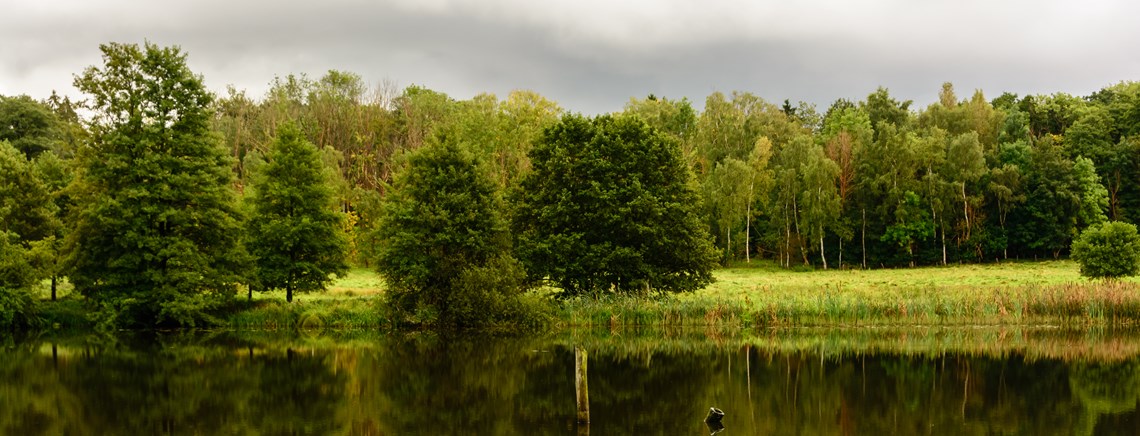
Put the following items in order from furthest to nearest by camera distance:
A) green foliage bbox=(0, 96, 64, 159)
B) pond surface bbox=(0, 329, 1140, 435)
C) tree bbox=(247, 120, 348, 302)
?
green foliage bbox=(0, 96, 64, 159) < tree bbox=(247, 120, 348, 302) < pond surface bbox=(0, 329, 1140, 435)

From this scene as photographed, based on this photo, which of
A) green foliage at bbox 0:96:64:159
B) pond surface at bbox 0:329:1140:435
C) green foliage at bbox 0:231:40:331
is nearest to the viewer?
pond surface at bbox 0:329:1140:435

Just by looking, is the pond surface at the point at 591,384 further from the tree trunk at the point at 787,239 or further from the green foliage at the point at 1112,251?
the tree trunk at the point at 787,239

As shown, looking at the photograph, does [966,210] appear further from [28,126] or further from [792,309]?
[28,126]

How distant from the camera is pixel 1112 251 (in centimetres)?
4706

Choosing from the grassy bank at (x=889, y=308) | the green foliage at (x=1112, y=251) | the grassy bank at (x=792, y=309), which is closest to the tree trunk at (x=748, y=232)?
the green foliage at (x=1112, y=251)

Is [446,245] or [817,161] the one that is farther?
[817,161]

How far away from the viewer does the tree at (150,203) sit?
40562 mm

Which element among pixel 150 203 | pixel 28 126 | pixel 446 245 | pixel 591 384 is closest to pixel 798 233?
pixel 446 245

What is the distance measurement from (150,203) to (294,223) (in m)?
6.27

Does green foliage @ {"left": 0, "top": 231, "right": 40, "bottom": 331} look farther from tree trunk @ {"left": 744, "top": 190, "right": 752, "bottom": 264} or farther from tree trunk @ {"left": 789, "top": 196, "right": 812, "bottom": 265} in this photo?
tree trunk @ {"left": 789, "top": 196, "right": 812, "bottom": 265}

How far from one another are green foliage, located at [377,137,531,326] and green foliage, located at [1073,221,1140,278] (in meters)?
30.1

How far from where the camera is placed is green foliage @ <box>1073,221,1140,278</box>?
153ft

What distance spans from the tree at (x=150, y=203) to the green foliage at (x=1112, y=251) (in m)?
42.3

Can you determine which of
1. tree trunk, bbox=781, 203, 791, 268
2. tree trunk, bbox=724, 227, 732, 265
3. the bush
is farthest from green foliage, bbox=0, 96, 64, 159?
tree trunk, bbox=781, 203, 791, 268
